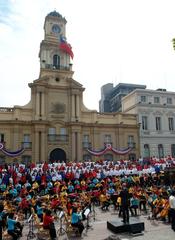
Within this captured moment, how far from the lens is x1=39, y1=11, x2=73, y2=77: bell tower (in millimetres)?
41625

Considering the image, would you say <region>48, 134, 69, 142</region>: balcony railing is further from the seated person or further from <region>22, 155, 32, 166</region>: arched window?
the seated person

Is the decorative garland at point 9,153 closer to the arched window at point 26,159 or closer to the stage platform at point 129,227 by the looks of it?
the arched window at point 26,159

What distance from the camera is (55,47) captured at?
4256 cm

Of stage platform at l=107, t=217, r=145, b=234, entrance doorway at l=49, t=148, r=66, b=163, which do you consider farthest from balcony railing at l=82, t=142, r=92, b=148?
stage platform at l=107, t=217, r=145, b=234

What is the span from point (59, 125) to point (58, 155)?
450cm

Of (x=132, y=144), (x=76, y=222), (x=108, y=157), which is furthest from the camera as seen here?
(x=132, y=144)

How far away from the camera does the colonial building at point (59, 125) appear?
35.2 meters

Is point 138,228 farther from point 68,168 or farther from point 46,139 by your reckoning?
point 46,139

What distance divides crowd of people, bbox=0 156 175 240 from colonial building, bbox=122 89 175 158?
12.3 m

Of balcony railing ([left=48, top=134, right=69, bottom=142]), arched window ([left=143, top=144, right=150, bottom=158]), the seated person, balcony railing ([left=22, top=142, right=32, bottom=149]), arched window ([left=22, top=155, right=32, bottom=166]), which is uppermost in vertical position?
balcony railing ([left=48, top=134, right=69, bottom=142])

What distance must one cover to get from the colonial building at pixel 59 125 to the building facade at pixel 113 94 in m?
35.4

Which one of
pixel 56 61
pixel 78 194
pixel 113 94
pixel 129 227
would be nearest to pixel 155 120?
pixel 56 61

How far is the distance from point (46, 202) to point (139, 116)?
1195 inches

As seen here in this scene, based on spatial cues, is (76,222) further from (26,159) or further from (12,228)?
(26,159)
